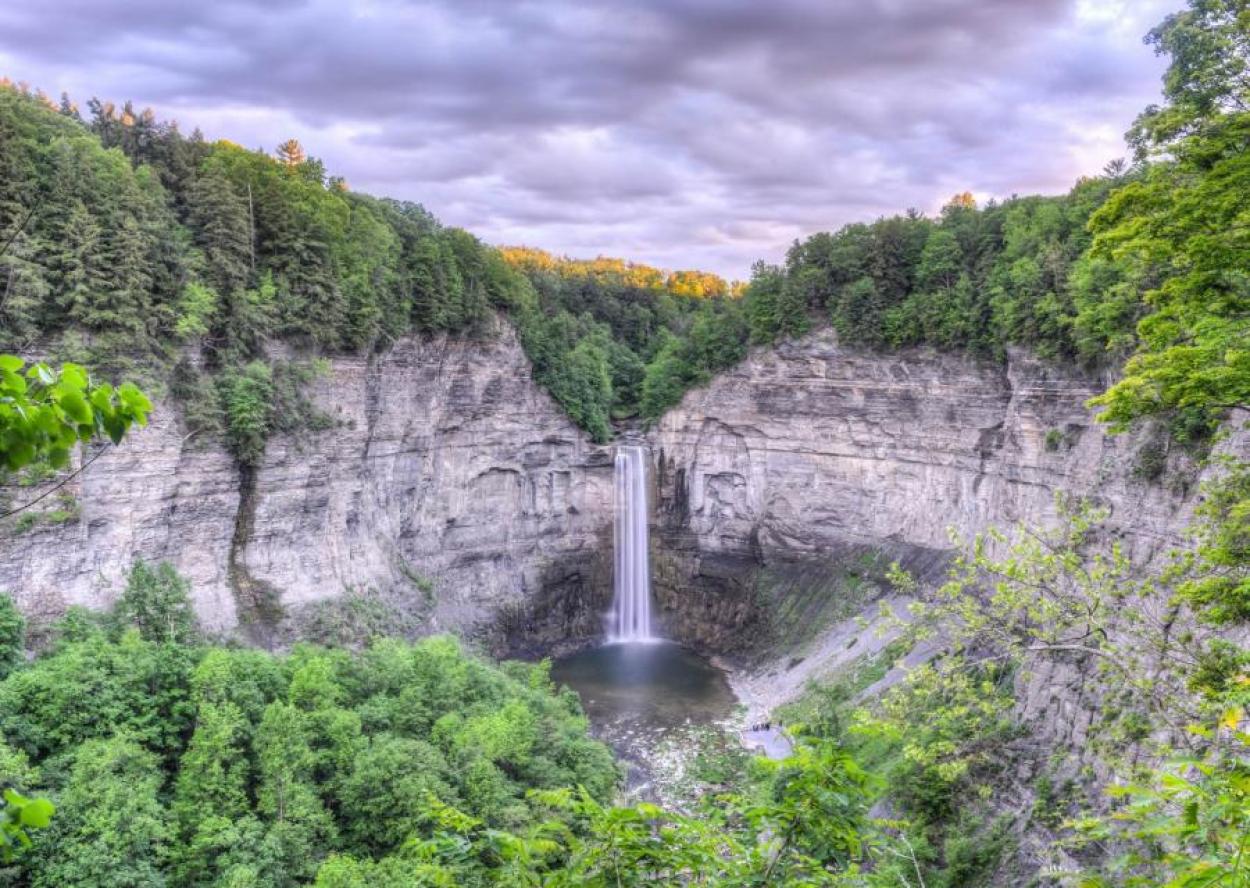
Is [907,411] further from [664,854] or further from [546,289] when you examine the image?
[664,854]

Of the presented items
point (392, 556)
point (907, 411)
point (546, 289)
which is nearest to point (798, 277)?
point (907, 411)

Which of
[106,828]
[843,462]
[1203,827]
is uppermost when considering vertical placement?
[1203,827]

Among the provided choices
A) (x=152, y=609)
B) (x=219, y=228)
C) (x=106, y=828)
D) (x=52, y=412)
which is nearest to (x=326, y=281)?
(x=219, y=228)

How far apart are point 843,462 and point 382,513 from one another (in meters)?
27.1

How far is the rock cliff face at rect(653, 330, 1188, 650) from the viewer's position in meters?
37.0

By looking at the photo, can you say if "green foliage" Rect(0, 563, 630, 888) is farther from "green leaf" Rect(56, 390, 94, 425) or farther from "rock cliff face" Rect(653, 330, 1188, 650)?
"rock cliff face" Rect(653, 330, 1188, 650)

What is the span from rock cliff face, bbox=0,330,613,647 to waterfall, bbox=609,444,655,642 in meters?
1.05

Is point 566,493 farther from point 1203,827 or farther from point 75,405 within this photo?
point 75,405

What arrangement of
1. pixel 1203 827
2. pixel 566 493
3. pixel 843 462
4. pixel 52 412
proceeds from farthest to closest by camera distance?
pixel 566 493 < pixel 843 462 < pixel 1203 827 < pixel 52 412

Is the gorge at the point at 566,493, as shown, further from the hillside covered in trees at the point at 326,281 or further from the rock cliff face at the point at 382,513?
the hillside covered in trees at the point at 326,281

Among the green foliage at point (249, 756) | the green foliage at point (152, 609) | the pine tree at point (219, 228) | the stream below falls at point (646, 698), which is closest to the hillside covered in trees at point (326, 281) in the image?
the pine tree at point (219, 228)

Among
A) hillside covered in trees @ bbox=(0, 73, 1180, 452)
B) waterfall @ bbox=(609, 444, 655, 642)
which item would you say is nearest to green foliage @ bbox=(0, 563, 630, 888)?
hillside covered in trees @ bbox=(0, 73, 1180, 452)

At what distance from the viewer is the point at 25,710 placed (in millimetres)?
19844

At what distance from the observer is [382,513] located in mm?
42812
